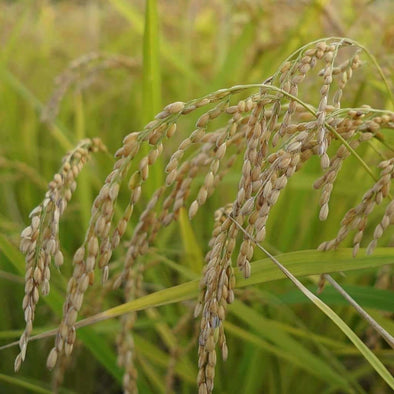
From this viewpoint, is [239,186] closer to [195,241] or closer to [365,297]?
[365,297]

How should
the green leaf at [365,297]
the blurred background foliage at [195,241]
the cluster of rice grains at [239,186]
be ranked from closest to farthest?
1. the cluster of rice grains at [239,186]
2. the green leaf at [365,297]
3. the blurred background foliage at [195,241]

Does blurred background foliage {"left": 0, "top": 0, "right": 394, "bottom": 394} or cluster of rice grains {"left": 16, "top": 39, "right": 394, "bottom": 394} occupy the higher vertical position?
cluster of rice grains {"left": 16, "top": 39, "right": 394, "bottom": 394}

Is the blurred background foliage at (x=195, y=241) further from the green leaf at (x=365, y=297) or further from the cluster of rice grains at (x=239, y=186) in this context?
the cluster of rice grains at (x=239, y=186)

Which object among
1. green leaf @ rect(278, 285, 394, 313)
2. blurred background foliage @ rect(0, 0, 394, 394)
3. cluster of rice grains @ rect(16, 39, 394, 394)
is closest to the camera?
cluster of rice grains @ rect(16, 39, 394, 394)

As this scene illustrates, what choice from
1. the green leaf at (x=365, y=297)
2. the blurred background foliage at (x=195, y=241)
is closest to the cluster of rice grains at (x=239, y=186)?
the green leaf at (x=365, y=297)

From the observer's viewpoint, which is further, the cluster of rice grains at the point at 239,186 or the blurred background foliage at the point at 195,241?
the blurred background foliage at the point at 195,241

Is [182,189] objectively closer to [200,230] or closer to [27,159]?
[200,230]

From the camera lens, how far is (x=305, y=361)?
55.2 inches

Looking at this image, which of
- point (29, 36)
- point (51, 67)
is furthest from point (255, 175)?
point (29, 36)

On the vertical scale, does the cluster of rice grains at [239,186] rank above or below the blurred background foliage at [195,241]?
above

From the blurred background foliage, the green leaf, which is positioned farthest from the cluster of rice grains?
the blurred background foliage

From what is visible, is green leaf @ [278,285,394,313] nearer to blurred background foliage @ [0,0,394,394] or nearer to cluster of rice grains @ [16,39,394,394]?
blurred background foliage @ [0,0,394,394]

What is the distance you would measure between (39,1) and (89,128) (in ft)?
2.20

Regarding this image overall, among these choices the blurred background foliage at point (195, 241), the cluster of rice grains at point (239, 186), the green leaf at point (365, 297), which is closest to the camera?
the cluster of rice grains at point (239, 186)
